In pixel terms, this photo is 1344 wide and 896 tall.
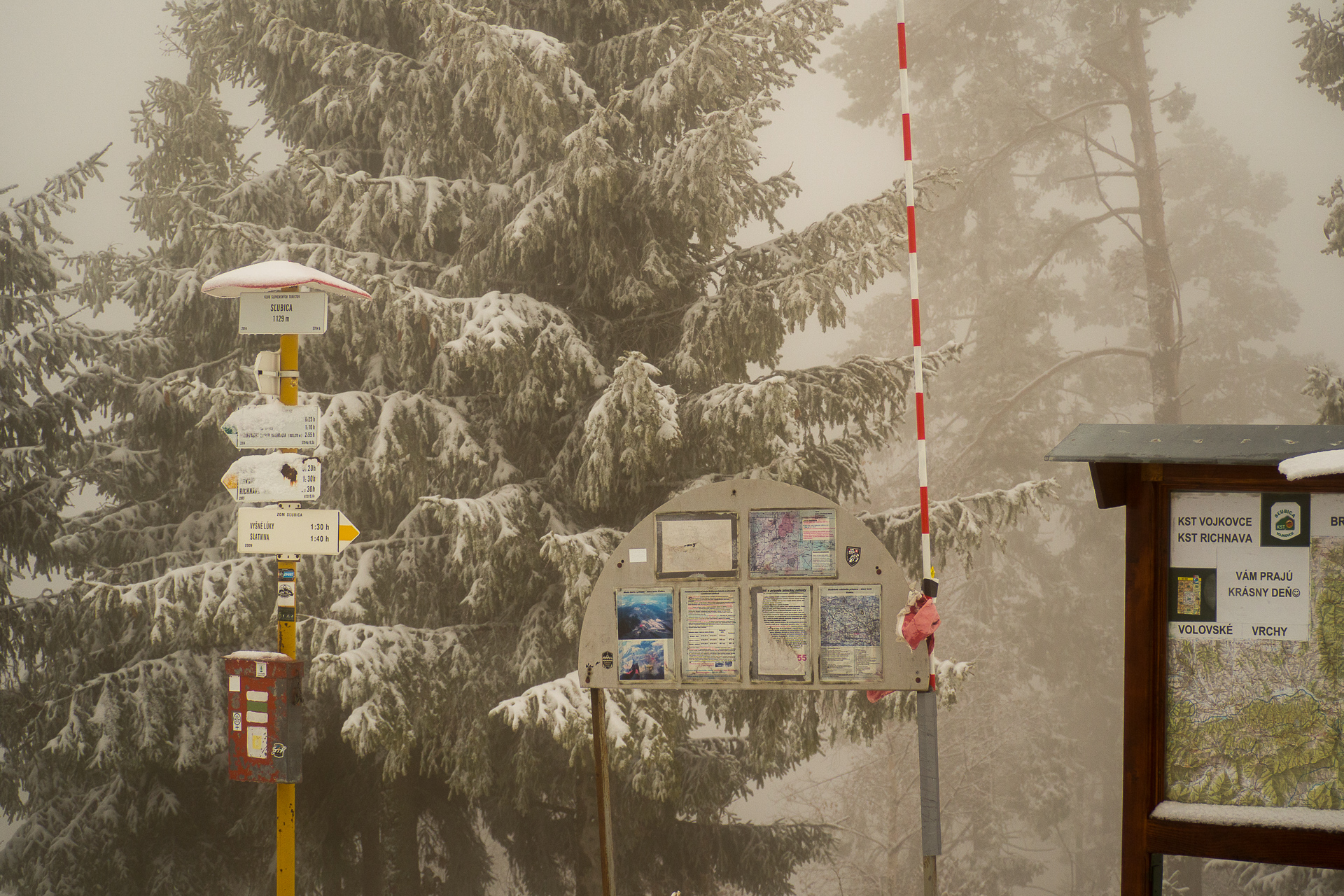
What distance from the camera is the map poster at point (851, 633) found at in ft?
11.8

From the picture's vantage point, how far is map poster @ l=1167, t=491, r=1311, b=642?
2727 millimetres

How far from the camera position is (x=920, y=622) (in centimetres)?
344

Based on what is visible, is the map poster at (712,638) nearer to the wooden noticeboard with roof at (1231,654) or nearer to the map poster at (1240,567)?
the wooden noticeboard with roof at (1231,654)

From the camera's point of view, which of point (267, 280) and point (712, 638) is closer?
point (712, 638)

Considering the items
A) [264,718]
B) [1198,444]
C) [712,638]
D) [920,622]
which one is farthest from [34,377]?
[1198,444]

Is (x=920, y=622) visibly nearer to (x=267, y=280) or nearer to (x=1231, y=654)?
(x=1231, y=654)

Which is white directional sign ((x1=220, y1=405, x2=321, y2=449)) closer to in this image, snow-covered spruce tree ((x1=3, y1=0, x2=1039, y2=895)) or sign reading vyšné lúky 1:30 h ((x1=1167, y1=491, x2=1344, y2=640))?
snow-covered spruce tree ((x1=3, y1=0, x2=1039, y2=895))

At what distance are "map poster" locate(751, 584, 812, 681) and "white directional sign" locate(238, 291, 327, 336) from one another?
2.02 metres

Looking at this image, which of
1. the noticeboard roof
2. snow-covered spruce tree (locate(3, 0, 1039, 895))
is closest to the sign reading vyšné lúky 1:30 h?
the noticeboard roof

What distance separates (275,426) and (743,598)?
194 centimetres

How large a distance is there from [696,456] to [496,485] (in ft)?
4.61

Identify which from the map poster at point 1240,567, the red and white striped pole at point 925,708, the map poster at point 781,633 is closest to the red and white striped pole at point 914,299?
the red and white striped pole at point 925,708

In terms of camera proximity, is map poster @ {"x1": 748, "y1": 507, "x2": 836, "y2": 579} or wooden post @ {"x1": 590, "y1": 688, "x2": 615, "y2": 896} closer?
map poster @ {"x1": 748, "y1": 507, "x2": 836, "y2": 579}

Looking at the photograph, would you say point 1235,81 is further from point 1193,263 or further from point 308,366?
point 308,366
